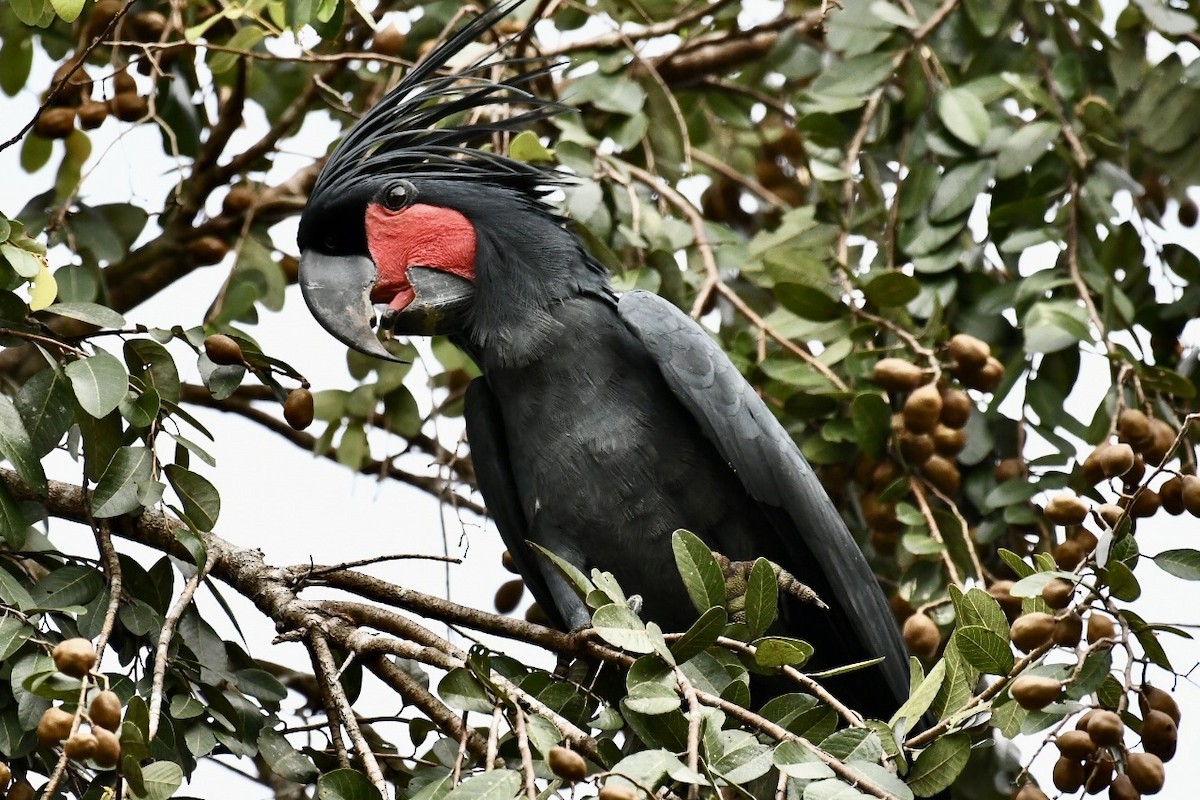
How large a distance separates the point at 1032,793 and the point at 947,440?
1.18m

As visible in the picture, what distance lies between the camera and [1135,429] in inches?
123

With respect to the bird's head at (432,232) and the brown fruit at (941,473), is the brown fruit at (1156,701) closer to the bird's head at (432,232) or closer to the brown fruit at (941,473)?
the brown fruit at (941,473)

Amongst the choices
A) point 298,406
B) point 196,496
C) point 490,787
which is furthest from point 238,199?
point 490,787

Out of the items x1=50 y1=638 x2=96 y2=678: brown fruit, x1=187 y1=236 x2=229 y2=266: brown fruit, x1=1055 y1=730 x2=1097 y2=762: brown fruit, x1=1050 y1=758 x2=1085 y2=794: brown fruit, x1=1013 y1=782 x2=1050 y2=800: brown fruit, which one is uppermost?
x1=187 y1=236 x2=229 y2=266: brown fruit

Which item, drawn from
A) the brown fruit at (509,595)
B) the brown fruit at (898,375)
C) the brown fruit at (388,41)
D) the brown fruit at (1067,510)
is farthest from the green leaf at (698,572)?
the brown fruit at (388,41)

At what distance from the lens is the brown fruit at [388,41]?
3.92 metres

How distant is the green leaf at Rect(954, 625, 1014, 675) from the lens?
2.26m

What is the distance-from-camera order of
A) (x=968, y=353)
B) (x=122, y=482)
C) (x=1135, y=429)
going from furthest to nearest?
(x=968, y=353)
(x=1135, y=429)
(x=122, y=482)

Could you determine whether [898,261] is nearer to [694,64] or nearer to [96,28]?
[694,64]

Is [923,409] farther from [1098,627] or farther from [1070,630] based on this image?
[1070,630]

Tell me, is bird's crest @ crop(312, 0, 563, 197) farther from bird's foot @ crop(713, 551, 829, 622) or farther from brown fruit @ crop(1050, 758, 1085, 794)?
brown fruit @ crop(1050, 758, 1085, 794)

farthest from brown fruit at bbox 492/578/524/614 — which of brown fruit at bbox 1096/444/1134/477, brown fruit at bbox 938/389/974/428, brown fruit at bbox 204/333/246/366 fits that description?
brown fruit at bbox 1096/444/1134/477

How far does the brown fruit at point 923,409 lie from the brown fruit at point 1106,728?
44.6 inches

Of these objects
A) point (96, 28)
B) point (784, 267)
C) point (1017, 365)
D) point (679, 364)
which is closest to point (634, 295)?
point (679, 364)
